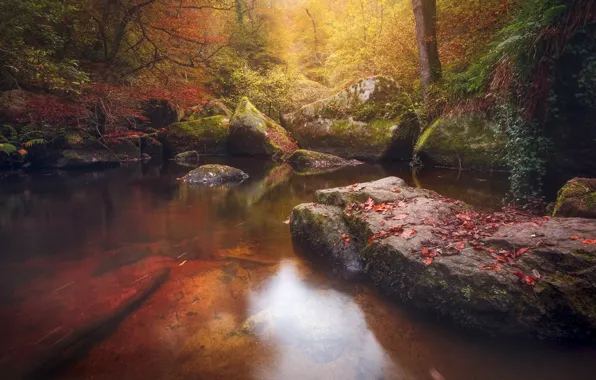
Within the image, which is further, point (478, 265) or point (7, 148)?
point (7, 148)

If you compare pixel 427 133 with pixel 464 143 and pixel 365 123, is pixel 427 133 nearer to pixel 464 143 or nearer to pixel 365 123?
pixel 464 143

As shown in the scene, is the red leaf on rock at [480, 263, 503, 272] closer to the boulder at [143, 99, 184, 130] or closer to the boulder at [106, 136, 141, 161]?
the boulder at [106, 136, 141, 161]

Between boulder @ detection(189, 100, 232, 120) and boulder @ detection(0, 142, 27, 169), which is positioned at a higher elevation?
boulder @ detection(189, 100, 232, 120)

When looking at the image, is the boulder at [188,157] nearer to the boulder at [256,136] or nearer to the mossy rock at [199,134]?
the mossy rock at [199,134]

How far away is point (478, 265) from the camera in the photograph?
2576 millimetres

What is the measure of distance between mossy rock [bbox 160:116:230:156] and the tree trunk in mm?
9849

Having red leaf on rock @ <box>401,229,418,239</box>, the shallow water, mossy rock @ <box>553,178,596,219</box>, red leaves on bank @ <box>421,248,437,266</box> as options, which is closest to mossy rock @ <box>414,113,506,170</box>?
the shallow water

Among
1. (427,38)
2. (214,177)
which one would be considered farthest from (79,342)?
(427,38)

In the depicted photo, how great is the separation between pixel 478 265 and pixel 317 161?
35.0 ft

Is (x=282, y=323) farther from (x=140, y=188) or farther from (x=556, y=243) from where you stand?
(x=140, y=188)

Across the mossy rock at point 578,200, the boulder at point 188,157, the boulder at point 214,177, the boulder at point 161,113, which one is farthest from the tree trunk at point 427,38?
the boulder at point 161,113

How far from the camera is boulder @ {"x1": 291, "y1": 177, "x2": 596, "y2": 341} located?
2.28 meters

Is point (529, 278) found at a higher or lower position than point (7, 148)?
lower

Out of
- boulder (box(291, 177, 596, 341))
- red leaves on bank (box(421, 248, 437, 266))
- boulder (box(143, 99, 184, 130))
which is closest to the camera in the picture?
boulder (box(291, 177, 596, 341))
